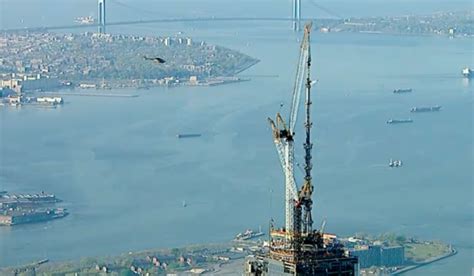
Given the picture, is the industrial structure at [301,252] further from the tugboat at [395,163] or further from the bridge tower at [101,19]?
the bridge tower at [101,19]

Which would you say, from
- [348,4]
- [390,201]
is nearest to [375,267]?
[390,201]

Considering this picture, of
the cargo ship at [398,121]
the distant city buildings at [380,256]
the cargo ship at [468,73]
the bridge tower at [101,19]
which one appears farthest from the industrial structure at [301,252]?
the bridge tower at [101,19]

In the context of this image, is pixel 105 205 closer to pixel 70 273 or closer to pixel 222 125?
pixel 70 273

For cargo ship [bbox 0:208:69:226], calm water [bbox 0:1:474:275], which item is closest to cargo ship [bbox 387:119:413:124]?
calm water [bbox 0:1:474:275]

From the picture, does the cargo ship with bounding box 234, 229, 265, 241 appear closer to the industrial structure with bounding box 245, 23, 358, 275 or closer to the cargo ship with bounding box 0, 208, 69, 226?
the cargo ship with bounding box 0, 208, 69, 226

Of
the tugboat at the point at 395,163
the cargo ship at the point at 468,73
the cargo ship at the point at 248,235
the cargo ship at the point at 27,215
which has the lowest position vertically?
the cargo ship at the point at 27,215

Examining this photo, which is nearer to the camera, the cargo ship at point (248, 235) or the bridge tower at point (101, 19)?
the cargo ship at point (248, 235)

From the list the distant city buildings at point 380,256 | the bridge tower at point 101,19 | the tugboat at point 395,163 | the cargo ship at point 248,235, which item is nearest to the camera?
the distant city buildings at point 380,256
